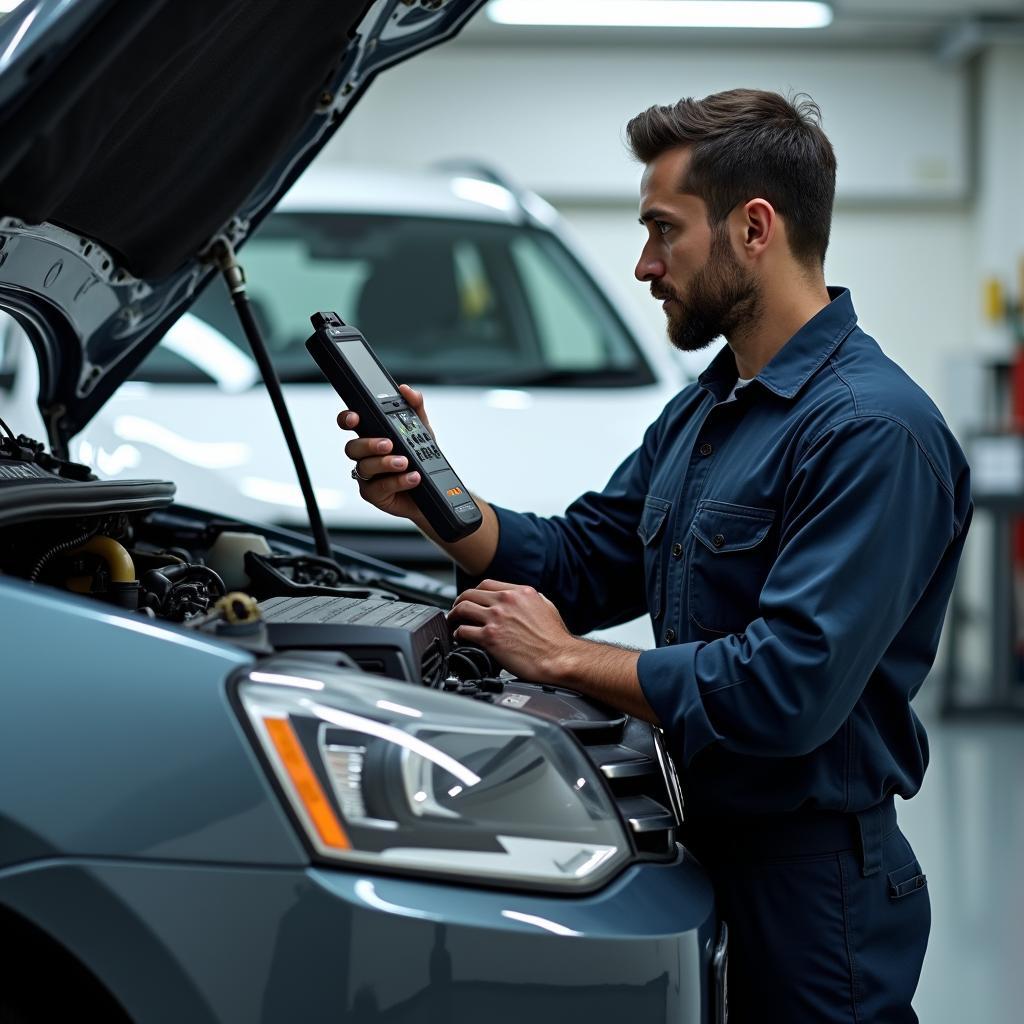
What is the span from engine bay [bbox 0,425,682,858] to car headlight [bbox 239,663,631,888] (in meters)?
0.06

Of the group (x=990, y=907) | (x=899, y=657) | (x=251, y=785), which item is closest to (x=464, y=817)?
(x=251, y=785)

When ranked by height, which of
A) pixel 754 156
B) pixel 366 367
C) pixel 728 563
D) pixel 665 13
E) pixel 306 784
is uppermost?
pixel 665 13

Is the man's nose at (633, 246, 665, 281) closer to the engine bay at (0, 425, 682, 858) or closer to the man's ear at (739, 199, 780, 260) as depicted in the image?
the man's ear at (739, 199, 780, 260)

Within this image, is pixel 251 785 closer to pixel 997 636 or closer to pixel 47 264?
pixel 47 264

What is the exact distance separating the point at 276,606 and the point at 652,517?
51 centimetres

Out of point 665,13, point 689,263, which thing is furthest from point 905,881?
point 665,13

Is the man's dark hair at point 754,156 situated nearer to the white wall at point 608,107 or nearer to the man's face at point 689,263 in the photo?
the man's face at point 689,263

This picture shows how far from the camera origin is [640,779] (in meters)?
1.41

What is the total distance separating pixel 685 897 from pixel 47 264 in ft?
3.83

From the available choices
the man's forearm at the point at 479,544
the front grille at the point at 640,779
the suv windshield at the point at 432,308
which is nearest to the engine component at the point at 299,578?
the man's forearm at the point at 479,544

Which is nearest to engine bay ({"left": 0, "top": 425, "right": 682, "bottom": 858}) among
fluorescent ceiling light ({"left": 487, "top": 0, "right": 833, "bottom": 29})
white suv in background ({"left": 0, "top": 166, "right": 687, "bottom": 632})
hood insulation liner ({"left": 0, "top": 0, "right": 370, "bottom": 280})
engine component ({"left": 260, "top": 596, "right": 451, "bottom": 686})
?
A: engine component ({"left": 260, "top": 596, "right": 451, "bottom": 686})

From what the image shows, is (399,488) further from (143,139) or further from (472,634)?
(143,139)

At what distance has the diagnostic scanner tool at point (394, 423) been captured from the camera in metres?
1.74

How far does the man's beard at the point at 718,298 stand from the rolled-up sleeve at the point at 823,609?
0.25 m
